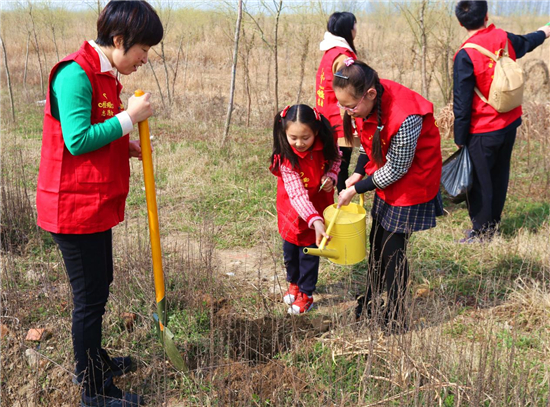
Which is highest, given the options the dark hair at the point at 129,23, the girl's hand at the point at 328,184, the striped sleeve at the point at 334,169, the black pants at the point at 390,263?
the dark hair at the point at 129,23

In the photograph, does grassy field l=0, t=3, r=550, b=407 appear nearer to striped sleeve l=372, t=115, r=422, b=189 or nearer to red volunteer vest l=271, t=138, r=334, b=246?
red volunteer vest l=271, t=138, r=334, b=246

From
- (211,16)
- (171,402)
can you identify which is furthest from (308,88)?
(171,402)

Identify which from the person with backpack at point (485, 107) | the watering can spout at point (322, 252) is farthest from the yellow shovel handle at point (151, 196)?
the person with backpack at point (485, 107)

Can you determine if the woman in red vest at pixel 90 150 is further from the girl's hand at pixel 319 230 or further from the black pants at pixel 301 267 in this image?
the black pants at pixel 301 267

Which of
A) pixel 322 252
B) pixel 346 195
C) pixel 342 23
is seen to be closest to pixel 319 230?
pixel 322 252

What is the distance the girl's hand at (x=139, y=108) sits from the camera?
201 centimetres

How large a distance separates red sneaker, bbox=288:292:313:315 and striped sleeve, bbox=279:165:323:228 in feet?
2.15

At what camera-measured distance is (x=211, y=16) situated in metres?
16.6

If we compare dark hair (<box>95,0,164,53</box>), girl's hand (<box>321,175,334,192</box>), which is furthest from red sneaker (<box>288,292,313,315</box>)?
dark hair (<box>95,0,164,53</box>)

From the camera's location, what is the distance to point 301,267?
3.14 m

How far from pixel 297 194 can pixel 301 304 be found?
78 cm

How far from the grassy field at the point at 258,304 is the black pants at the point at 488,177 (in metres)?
0.23

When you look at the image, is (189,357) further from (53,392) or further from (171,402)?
(53,392)

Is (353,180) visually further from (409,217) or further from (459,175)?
(459,175)
